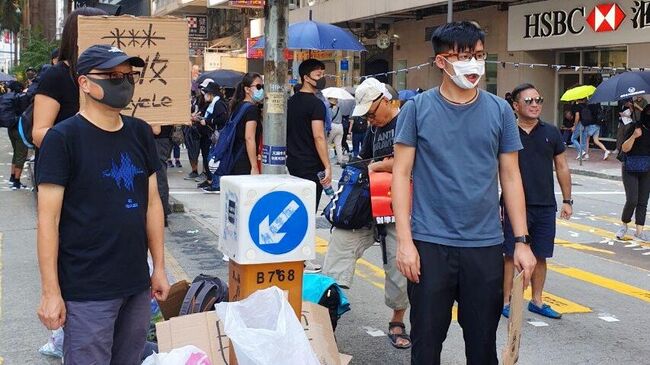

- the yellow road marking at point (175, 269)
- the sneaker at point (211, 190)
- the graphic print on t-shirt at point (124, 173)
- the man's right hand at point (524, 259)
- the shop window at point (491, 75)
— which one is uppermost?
the shop window at point (491, 75)

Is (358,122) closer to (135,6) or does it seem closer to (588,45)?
(588,45)

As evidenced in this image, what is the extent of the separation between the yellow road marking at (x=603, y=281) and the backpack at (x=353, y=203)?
3.18 m

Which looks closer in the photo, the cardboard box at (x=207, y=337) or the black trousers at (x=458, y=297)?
the black trousers at (x=458, y=297)

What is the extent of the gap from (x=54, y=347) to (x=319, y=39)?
22.0 feet

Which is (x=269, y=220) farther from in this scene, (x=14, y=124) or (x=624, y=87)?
(x=624, y=87)

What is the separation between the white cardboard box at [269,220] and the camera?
3.90 metres

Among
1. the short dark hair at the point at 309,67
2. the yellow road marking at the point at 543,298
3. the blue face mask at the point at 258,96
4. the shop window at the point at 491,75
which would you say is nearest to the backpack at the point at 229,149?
the blue face mask at the point at 258,96

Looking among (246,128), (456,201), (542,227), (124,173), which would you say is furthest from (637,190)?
(124,173)

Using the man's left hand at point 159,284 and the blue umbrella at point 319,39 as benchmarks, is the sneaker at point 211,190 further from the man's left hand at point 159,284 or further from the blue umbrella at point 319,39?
the man's left hand at point 159,284

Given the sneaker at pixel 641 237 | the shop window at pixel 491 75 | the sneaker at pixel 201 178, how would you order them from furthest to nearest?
the shop window at pixel 491 75 → the sneaker at pixel 201 178 → the sneaker at pixel 641 237

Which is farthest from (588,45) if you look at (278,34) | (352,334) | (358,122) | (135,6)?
(135,6)

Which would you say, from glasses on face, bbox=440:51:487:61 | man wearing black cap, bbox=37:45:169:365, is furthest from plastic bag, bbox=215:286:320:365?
glasses on face, bbox=440:51:487:61

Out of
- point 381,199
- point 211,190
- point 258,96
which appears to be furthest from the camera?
point 211,190

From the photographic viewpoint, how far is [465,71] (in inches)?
141
